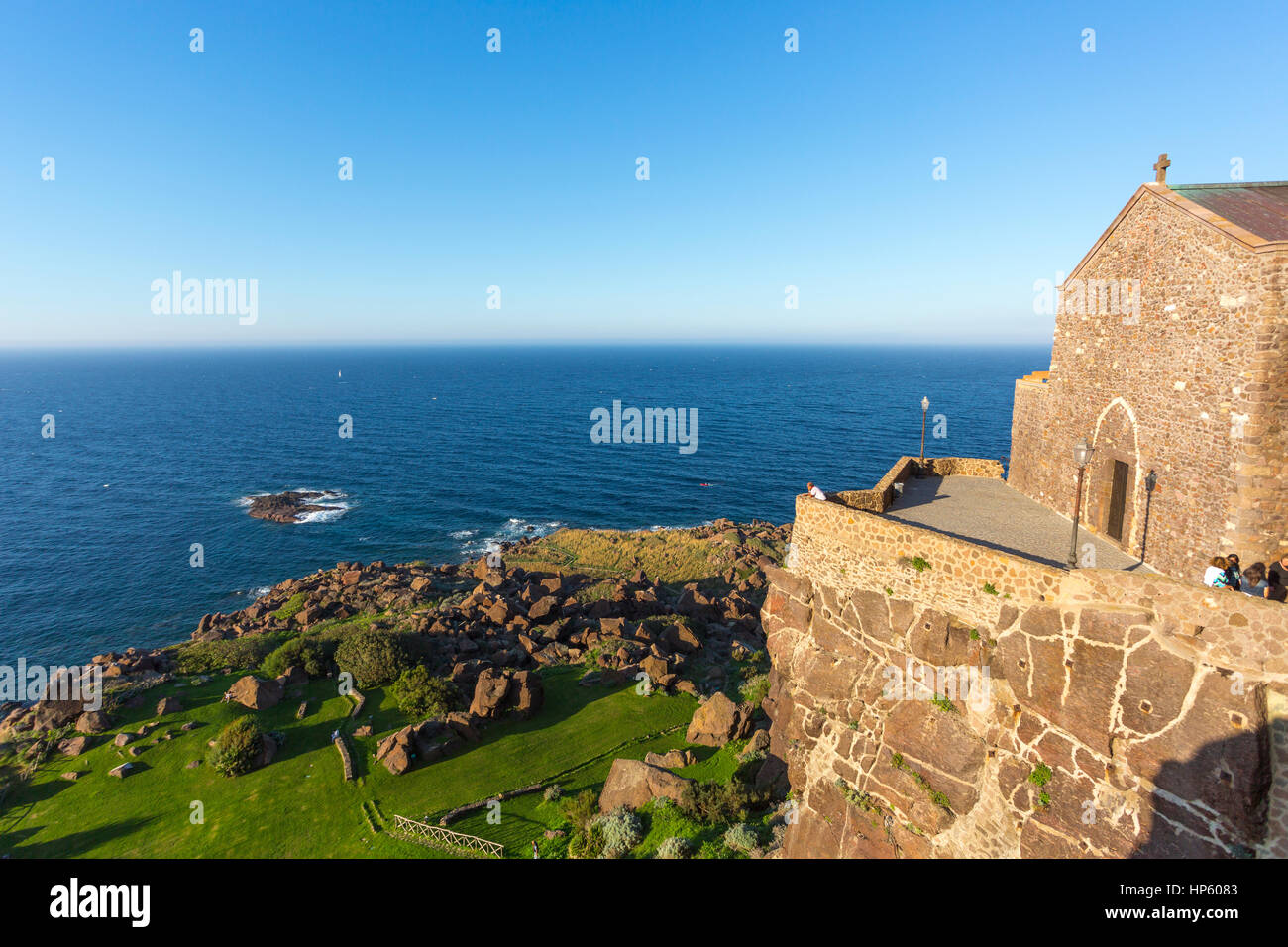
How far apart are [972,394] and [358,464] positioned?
13957cm

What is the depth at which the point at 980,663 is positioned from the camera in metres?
13.3

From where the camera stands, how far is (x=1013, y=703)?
12766mm

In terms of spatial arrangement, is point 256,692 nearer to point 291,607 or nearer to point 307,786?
point 307,786

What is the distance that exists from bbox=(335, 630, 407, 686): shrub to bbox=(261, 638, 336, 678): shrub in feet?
2.85

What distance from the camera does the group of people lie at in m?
12.0

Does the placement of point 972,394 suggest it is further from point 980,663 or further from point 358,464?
point 980,663

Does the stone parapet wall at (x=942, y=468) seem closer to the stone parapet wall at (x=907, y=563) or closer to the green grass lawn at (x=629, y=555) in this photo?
the stone parapet wall at (x=907, y=563)

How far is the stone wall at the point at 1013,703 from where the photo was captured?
9.91 metres

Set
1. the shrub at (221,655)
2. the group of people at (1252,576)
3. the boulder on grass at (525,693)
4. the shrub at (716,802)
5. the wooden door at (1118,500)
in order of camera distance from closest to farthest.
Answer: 1. the group of people at (1252,576)
2. the wooden door at (1118,500)
3. the shrub at (716,802)
4. the boulder on grass at (525,693)
5. the shrub at (221,655)

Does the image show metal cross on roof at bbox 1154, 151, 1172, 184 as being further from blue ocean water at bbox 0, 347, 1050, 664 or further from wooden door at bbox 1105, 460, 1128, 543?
blue ocean water at bbox 0, 347, 1050, 664

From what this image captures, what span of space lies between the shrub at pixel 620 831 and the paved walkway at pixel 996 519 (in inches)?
495

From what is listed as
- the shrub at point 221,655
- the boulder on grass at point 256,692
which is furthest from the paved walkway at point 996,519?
the shrub at point 221,655

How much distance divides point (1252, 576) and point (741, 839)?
1403 cm
